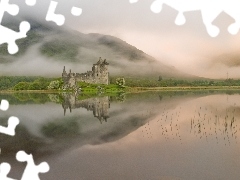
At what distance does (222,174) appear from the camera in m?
3.02

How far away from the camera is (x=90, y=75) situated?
14.1ft

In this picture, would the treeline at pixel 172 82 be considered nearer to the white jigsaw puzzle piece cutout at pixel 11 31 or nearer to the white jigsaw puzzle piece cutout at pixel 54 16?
the white jigsaw puzzle piece cutout at pixel 54 16

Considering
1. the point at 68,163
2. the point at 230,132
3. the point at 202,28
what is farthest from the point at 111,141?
the point at 202,28

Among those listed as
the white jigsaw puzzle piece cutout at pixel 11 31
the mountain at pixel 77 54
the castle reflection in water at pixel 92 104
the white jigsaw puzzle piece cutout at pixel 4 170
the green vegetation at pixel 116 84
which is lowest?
the white jigsaw puzzle piece cutout at pixel 4 170

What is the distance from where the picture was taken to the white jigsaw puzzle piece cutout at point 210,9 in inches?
161

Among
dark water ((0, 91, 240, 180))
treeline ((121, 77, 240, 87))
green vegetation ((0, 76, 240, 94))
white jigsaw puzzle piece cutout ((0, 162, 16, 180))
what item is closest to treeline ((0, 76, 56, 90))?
green vegetation ((0, 76, 240, 94))

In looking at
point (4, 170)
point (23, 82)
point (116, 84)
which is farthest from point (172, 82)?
point (4, 170)

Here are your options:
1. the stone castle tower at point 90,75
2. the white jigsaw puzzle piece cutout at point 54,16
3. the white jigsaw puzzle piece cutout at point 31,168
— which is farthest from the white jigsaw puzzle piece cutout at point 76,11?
the white jigsaw puzzle piece cutout at point 31,168

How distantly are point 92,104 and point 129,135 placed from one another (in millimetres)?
717

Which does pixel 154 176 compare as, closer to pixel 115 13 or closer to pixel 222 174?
pixel 222 174

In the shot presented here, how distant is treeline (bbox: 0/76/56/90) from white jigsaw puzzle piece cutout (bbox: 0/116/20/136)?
0.45 m

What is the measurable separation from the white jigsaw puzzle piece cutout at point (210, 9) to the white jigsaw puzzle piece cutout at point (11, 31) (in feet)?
4.05

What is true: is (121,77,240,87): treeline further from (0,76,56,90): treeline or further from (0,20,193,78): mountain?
(0,76,56,90): treeline

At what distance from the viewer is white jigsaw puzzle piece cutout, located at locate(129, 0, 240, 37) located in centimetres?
410
